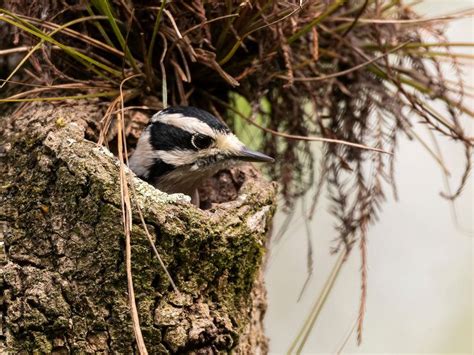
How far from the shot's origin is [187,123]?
321 cm

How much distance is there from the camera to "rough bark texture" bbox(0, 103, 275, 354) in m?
2.59

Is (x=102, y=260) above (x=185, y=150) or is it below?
below

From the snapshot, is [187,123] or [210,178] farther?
[210,178]

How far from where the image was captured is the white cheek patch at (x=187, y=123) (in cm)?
320

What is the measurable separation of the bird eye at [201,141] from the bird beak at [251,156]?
11cm

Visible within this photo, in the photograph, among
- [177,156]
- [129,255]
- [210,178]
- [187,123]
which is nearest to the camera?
[129,255]

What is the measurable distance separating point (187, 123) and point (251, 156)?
0.83ft

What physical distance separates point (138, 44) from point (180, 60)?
0.17 meters

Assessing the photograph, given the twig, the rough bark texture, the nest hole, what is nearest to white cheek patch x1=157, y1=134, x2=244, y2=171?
the nest hole

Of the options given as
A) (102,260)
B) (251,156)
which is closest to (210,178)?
(251,156)

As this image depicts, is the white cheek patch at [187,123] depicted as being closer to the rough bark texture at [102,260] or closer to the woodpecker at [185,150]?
the woodpecker at [185,150]

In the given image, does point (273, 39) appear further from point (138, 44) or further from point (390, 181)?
point (390, 181)

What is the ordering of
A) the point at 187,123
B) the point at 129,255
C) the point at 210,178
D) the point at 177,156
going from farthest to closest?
the point at 210,178
the point at 177,156
the point at 187,123
the point at 129,255

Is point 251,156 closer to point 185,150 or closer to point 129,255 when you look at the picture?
point 185,150
